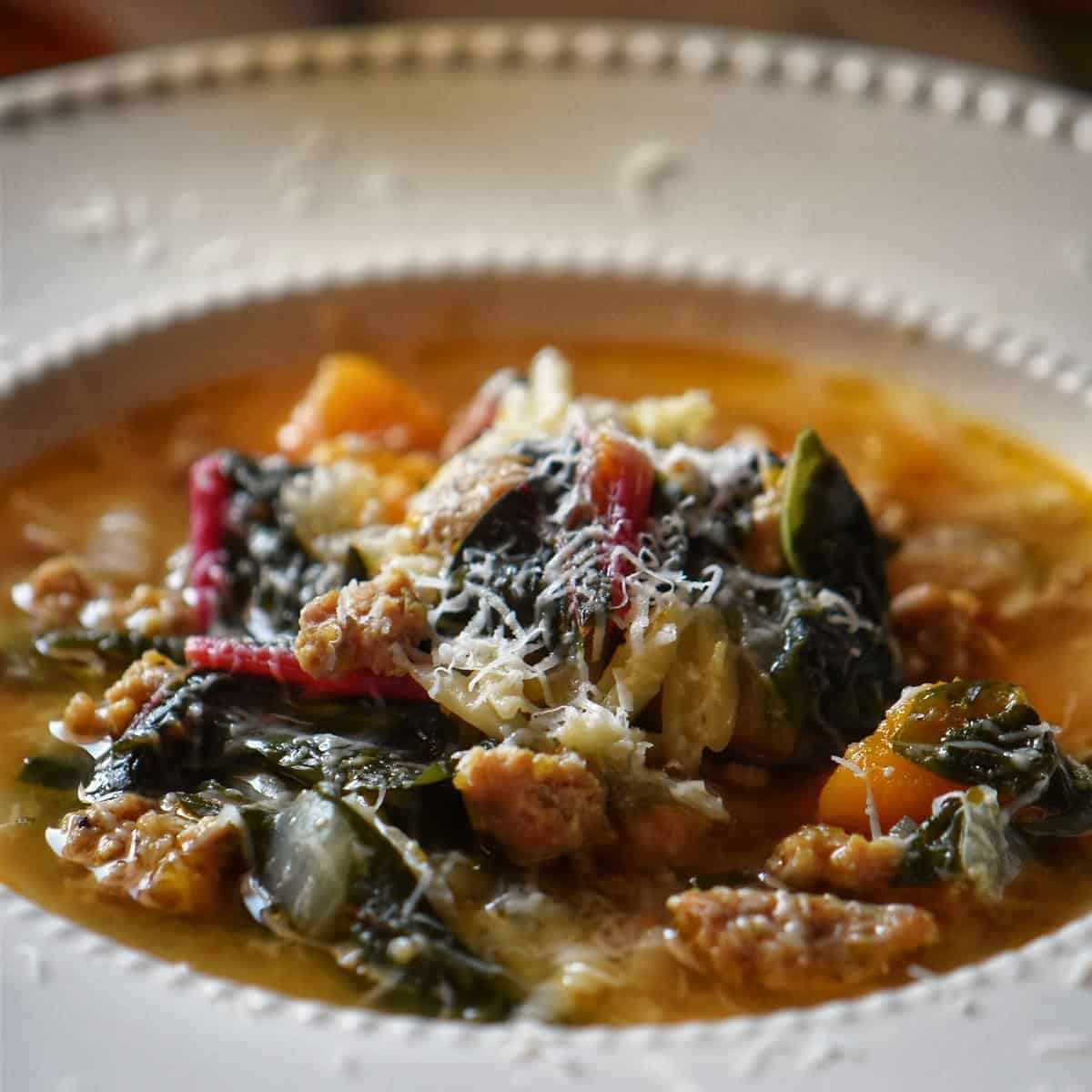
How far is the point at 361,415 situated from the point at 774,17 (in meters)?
2.99

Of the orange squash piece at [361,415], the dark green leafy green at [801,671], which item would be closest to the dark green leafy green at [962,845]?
the dark green leafy green at [801,671]

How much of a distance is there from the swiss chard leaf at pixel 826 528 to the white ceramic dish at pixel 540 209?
1050 millimetres

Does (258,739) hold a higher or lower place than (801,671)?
lower

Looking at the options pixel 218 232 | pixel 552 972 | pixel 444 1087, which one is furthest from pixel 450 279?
pixel 444 1087

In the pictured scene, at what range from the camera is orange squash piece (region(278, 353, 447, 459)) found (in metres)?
4.17

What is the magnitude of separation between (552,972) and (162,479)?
76.9 inches

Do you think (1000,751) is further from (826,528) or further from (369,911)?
(369,911)

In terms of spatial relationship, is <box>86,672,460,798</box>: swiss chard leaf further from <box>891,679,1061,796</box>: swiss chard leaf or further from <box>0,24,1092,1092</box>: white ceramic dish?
<box>0,24,1092,1092</box>: white ceramic dish

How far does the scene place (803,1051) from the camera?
243 centimetres

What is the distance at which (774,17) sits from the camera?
20.2 feet

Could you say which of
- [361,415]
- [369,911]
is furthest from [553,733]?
[361,415]

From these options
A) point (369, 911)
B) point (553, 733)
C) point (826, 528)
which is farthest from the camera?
point (826, 528)

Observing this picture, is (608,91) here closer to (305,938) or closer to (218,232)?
(218,232)

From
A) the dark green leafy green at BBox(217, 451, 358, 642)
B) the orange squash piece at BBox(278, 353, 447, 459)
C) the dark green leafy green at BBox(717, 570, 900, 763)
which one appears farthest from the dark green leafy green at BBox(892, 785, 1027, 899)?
the orange squash piece at BBox(278, 353, 447, 459)
